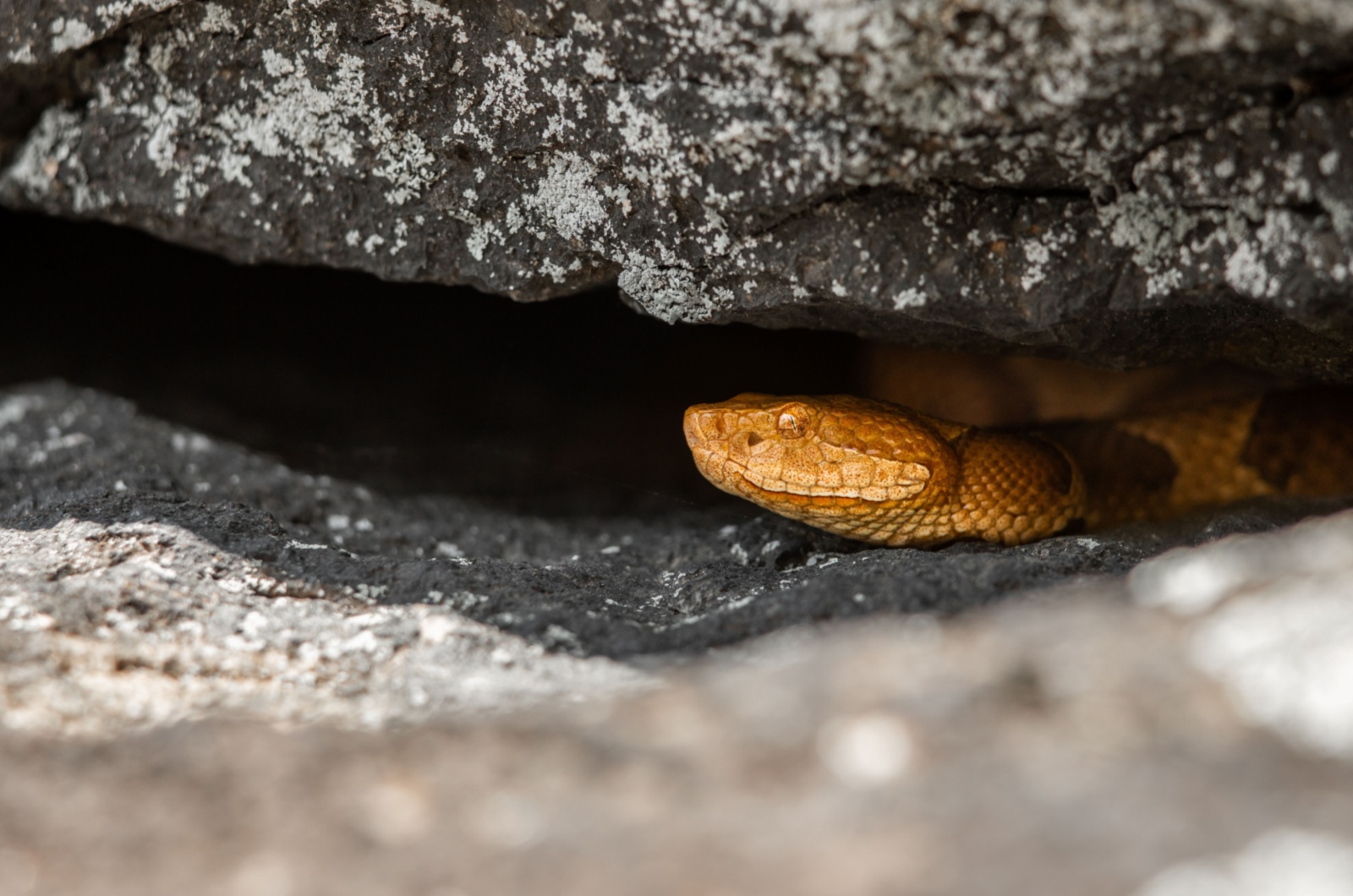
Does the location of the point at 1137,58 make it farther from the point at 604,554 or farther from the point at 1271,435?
the point at 1271,435

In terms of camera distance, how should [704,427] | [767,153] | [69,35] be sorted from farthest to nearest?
[704,427] → [69,35] → [767,153]

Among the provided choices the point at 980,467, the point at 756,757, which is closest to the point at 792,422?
the point at 980,467

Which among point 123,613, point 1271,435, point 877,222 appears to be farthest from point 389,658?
point 1271,435

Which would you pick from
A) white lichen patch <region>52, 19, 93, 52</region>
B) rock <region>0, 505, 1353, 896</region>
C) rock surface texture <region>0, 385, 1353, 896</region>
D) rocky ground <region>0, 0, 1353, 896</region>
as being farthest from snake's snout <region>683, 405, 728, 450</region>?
white lichen patch <region>52, 19, 93, 52</region>

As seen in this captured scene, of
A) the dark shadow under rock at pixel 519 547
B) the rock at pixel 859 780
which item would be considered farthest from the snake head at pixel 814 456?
the rock at pixel 859 780

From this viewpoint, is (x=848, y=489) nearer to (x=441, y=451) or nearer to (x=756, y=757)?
(x=756, y=757)
